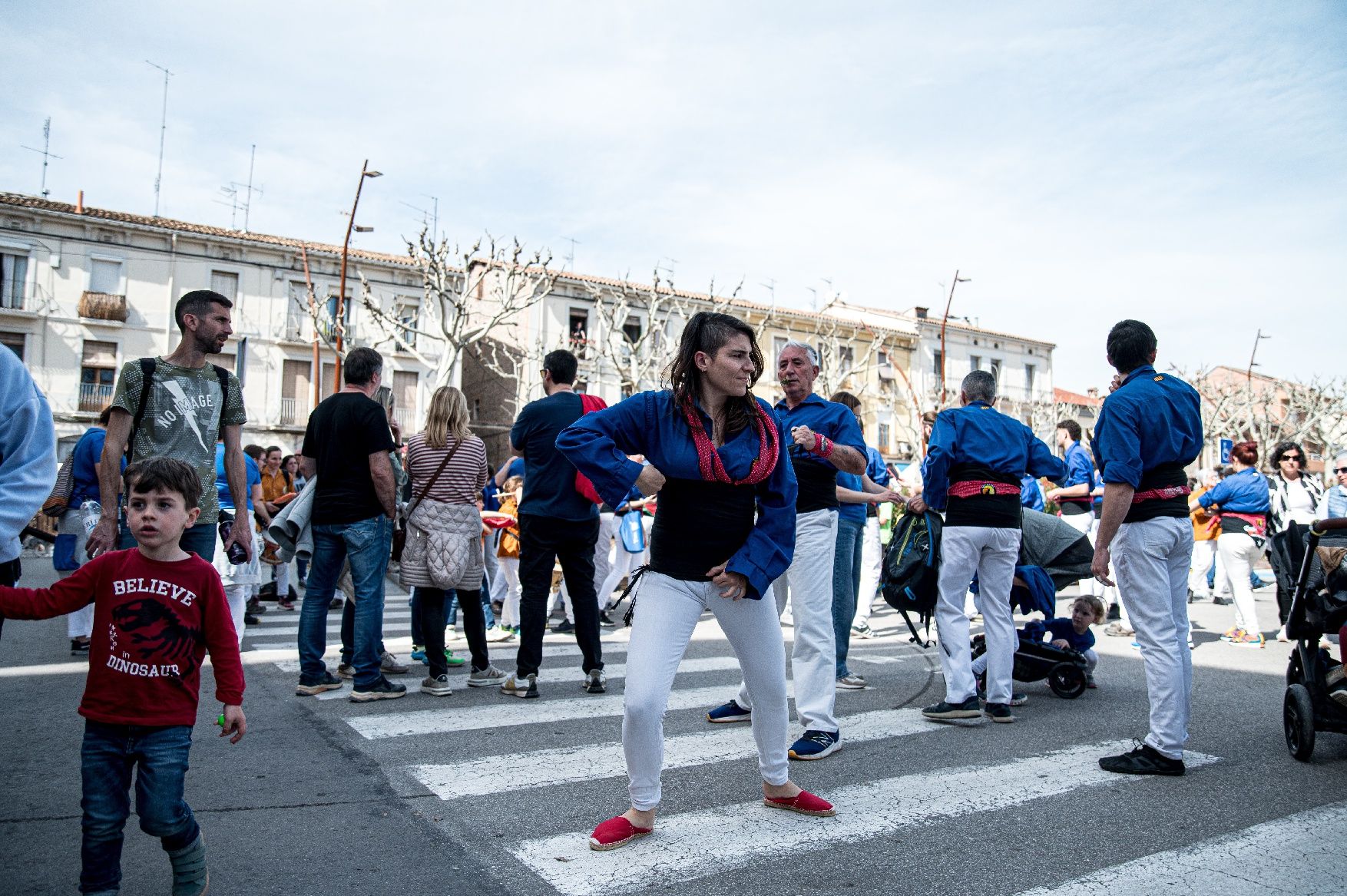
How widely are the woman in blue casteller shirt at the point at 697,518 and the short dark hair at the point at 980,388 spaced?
2.66 metres

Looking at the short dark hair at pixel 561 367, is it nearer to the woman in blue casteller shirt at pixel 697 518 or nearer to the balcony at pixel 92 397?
the woman in blue casteller shirt at pixel 697 518

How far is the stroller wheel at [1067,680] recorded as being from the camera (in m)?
6.49

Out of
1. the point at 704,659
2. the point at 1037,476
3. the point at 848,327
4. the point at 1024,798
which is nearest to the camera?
the point at 1024,798

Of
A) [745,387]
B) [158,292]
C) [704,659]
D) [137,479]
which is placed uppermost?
[158,292]

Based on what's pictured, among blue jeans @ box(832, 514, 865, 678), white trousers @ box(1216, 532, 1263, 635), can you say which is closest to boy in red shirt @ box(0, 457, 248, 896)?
blue jeans @ box(832, 514, 865, 678)

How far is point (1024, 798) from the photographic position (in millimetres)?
4195

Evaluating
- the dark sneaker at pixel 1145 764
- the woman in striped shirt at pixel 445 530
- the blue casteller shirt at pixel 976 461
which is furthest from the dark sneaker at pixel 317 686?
the dark sneaker at pixel 1145 764

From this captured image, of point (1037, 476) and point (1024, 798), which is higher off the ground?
point (1037, 476)

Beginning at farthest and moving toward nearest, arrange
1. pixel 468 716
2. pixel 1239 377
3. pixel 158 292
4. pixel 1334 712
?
pixel 1239 377
pixel 158 292
pixel 468 716
pixel 1334 712

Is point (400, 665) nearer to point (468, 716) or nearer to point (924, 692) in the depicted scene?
point (468, 716)

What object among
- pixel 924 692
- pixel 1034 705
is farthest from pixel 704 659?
pixel 1034 705

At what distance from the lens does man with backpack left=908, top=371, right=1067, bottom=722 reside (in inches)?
225

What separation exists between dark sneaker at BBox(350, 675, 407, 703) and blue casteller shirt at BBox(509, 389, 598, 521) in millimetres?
1349

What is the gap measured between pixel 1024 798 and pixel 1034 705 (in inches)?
90.5
